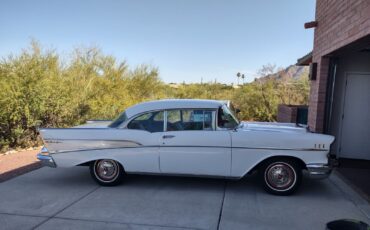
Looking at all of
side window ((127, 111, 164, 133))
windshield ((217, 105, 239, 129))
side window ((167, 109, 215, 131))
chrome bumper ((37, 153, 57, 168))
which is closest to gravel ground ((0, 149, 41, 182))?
chrome bumper ((37, 153, 57, 168))

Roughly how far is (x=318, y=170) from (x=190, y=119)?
219cm

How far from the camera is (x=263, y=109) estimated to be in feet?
51.5

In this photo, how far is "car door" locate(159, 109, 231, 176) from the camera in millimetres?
5004

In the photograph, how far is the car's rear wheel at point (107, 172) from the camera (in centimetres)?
539

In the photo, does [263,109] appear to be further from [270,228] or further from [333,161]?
[270,228]

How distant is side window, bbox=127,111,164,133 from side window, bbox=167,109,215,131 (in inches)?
6.2

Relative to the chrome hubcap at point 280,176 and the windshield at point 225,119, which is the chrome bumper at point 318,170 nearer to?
the chrome hubcap at point 280,176

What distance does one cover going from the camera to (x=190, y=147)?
16.6 ft

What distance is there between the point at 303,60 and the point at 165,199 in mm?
6965

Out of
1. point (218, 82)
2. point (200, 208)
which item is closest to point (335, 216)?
point (200, 208)

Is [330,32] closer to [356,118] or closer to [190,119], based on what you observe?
[356,118]

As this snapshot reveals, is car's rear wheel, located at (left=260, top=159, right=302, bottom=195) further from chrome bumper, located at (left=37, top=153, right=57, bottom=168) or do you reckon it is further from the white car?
chrome bumper, located at (left=37, top=153, right=57, bottom=168)

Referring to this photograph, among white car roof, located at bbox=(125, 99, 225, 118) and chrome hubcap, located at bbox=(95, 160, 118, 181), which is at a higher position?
white car roof, located at bbox=(125, 99, 225, 118)

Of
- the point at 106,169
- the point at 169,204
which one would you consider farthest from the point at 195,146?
the point at 106,169
